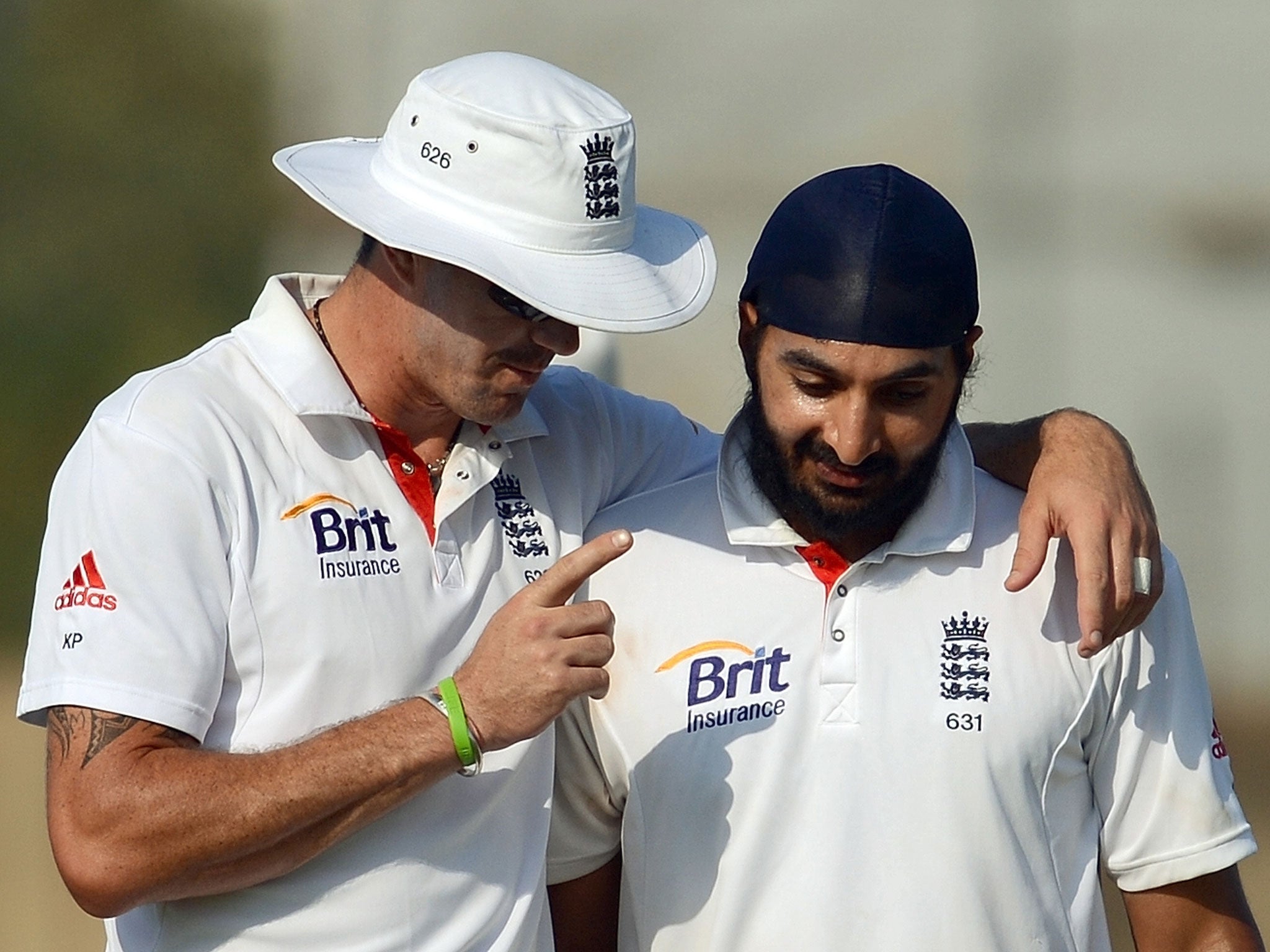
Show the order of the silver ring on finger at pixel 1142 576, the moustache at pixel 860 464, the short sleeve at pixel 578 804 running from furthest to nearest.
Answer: the short sleeve at pixel 578 804 < the moustache at pixel 860 464 < the silver ring on finger at pixel 1142 576

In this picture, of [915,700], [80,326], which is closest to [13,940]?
[80,326]

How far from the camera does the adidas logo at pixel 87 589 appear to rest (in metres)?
2.21

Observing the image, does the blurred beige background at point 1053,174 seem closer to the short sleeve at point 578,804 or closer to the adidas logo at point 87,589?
the short sleeve at point 578,804

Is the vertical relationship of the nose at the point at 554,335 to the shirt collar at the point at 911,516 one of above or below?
above

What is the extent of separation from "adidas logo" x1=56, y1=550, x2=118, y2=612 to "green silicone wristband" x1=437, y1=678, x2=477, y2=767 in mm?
470

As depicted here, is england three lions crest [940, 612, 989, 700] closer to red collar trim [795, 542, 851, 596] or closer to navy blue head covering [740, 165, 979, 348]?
red collar trim [795, 542, 851, 596]

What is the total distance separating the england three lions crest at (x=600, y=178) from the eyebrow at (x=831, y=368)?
0.36 metres

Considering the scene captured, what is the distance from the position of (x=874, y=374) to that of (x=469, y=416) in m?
0.61

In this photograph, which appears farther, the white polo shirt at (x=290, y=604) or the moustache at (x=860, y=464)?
the moustache at (x=860, y=464)

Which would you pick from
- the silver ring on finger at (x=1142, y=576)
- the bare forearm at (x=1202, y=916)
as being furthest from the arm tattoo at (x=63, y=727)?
the bare forearm at (x=1202, y=916)

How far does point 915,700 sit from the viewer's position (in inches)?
97.8

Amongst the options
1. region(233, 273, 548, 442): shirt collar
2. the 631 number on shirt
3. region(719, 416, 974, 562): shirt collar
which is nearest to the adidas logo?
region(233, 273, 548, 442): shirt collar

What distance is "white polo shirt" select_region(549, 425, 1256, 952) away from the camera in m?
2.44

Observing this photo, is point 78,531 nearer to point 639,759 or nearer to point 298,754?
point 298,754
